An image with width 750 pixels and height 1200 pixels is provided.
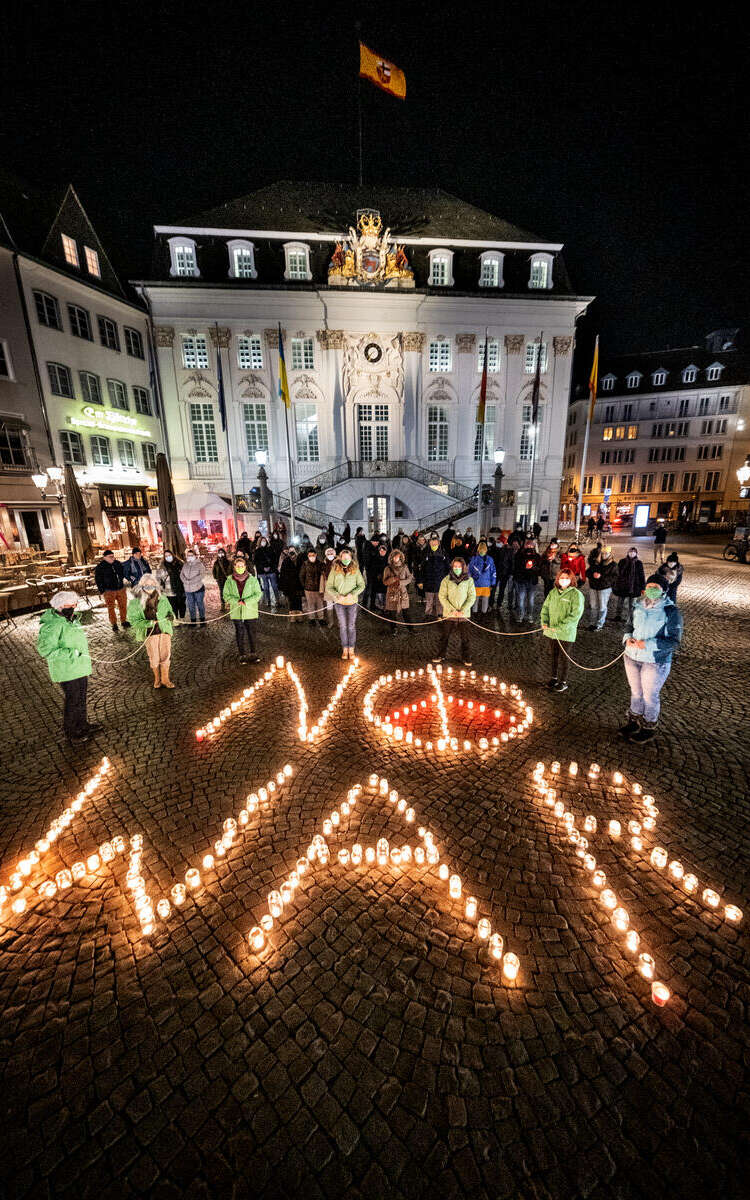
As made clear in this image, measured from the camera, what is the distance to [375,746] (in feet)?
20.6

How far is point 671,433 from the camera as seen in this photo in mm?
46688

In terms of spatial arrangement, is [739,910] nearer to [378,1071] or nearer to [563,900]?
[563,900]

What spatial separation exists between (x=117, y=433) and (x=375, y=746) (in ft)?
94.8

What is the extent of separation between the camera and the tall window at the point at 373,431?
95.2 ft

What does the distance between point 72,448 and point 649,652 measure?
28.5 m

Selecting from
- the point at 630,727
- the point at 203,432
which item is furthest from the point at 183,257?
the point at 630,727

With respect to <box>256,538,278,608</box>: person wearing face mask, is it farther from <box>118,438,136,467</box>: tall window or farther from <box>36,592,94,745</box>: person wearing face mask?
<box>118,438,136,467</box>: tall window

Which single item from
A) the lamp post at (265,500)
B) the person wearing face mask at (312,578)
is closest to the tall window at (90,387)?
the lamp post at (265,500)

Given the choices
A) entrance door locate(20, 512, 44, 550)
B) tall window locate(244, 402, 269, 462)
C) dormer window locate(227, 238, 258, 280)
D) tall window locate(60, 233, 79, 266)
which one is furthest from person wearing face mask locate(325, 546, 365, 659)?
tall window locate(60, 233, 79, 266)

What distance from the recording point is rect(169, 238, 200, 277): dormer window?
2628 centimetres

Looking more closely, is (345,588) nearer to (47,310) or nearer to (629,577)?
(629,577)

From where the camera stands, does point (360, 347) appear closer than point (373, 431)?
Yes

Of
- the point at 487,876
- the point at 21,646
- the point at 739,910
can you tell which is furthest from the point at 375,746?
the point at 21,646

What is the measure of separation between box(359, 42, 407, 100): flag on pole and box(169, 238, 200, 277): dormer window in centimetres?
1201
